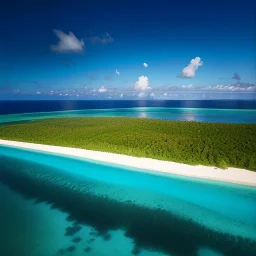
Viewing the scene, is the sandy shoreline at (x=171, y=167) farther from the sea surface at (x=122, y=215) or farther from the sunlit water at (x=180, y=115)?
the sunlit water at (x=180, y=115)

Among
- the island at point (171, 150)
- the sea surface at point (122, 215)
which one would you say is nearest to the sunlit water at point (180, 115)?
the island at point (171, 150)

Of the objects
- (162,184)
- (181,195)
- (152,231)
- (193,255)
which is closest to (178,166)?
(162,184)

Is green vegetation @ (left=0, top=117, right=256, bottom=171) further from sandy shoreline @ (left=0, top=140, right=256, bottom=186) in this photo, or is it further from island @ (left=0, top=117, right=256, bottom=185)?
sandy shoreline @ (left=0, top=140, right=256, bottom=186)

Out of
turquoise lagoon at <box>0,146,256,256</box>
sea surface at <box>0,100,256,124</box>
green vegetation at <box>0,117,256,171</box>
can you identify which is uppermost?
green vegetation at <box>0,117,256,171</box>

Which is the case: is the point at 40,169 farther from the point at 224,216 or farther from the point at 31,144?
the point at 224,216

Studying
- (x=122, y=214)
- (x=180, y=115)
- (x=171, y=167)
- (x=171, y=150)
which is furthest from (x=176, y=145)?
(x=180, y=115)

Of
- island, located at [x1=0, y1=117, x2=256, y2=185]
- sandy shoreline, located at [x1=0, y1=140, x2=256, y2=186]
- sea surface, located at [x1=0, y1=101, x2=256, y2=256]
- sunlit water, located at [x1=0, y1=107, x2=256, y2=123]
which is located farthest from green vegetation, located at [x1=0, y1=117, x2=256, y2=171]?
sunlit water, located at [x1=0, y1=107, x2=256, y2=123]
